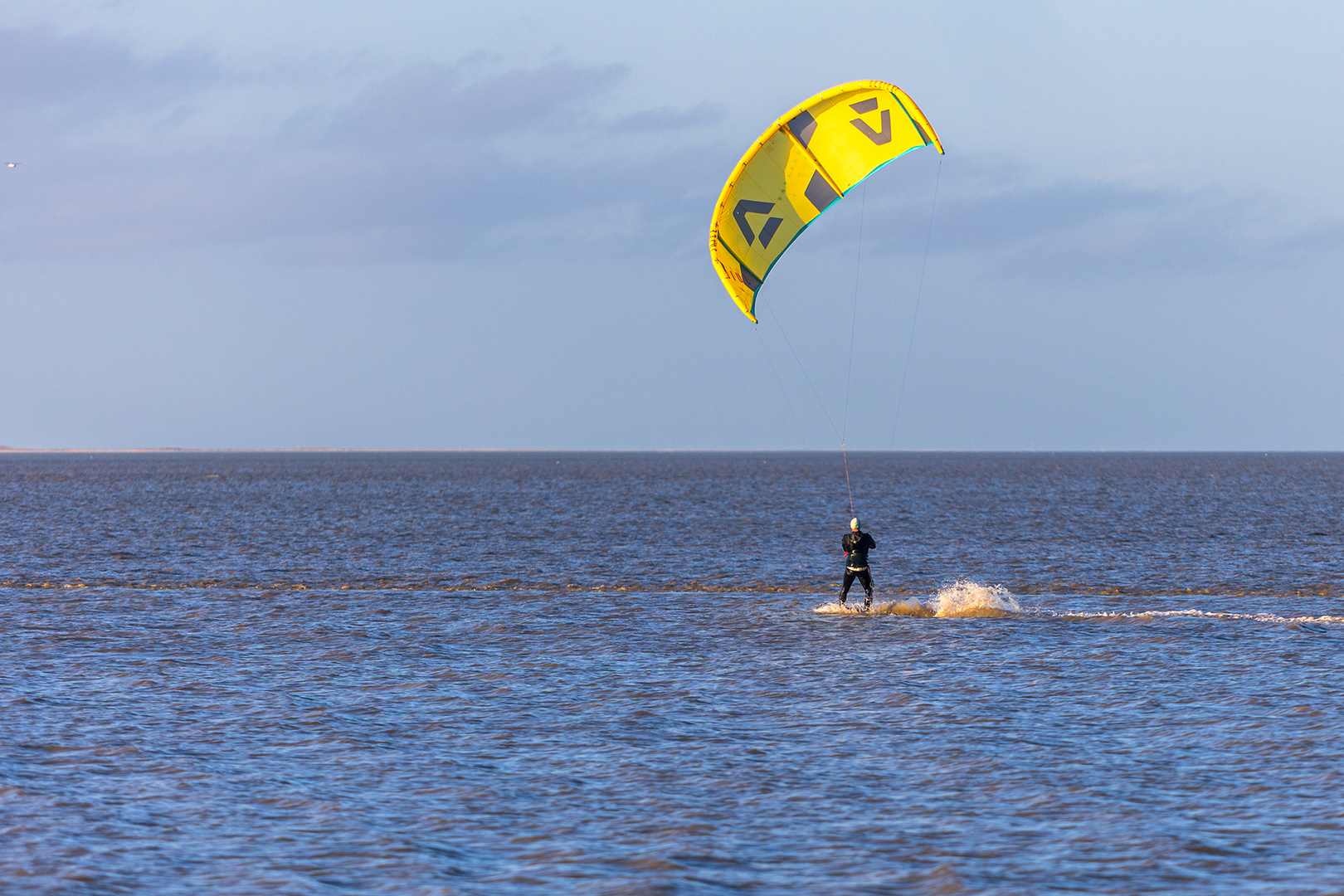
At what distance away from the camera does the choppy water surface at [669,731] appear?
11711 mm

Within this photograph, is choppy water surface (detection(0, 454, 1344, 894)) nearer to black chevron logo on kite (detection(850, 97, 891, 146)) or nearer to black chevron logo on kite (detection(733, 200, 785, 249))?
black chevron logo on kite (detection(733, 200, 785, 249))

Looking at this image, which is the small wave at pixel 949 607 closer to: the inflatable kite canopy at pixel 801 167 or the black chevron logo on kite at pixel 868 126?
the inflatable kite canopy at pixel 801 167

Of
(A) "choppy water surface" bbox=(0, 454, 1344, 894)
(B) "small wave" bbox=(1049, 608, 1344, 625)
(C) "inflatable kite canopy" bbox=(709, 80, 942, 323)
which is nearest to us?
(A) "choppy water surface" bbox=(0, 454, 1344, 894)

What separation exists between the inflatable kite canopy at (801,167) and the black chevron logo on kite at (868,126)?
2 cm

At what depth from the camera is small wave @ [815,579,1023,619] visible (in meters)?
28.7

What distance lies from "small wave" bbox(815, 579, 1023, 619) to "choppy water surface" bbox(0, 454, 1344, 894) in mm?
145

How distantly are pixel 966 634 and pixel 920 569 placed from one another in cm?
1545

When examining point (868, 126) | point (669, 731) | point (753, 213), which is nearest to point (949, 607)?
point (753, 213)

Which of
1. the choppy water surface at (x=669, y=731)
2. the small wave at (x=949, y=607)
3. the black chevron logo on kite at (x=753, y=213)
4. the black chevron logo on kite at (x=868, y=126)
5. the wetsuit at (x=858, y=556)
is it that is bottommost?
the choppy water surface at (x=669, y=731)

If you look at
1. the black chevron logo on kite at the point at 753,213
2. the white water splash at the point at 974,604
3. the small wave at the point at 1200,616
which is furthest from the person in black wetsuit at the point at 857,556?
the black chevron logo on kite at the point at 753,213

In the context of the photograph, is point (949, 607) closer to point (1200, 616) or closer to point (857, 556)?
point (857, 556)

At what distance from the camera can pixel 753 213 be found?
28891 millimetres

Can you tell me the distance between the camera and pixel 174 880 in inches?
442

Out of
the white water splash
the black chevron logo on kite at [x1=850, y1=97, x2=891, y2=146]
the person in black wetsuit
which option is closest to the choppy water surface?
the white water splash
